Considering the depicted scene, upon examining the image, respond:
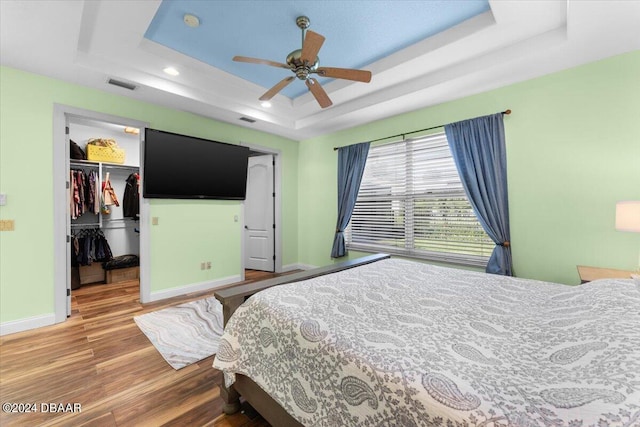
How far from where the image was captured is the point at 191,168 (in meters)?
3.65

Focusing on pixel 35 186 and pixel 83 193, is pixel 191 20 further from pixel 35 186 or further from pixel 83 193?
pixel 83 193

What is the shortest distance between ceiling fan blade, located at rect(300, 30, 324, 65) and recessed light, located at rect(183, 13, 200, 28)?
105cm

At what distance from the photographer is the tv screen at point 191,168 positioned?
334 cm

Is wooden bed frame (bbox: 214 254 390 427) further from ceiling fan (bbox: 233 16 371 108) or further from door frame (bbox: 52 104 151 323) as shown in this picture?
door frame (bbox: 52 104 151 323)

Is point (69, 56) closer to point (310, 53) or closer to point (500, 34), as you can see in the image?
point (310, 53)

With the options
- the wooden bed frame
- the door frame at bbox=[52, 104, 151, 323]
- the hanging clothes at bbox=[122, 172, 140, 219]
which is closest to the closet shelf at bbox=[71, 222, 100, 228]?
the hanging clothes at bbox=[122, 172, 140, 219]

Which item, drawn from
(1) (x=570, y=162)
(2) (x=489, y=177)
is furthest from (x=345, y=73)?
(1) (x=570, y=162)

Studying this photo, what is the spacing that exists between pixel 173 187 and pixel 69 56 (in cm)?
161

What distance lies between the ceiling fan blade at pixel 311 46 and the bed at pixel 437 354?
1696 millimetres

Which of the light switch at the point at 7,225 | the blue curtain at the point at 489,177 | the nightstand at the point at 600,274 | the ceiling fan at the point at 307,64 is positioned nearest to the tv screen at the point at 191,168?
the light switch at the point at 7,225

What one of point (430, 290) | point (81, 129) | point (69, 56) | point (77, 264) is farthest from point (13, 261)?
point (430, 290)

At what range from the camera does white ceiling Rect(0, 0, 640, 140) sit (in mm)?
1972

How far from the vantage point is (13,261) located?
260 centimetres

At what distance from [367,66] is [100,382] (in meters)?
3.76
